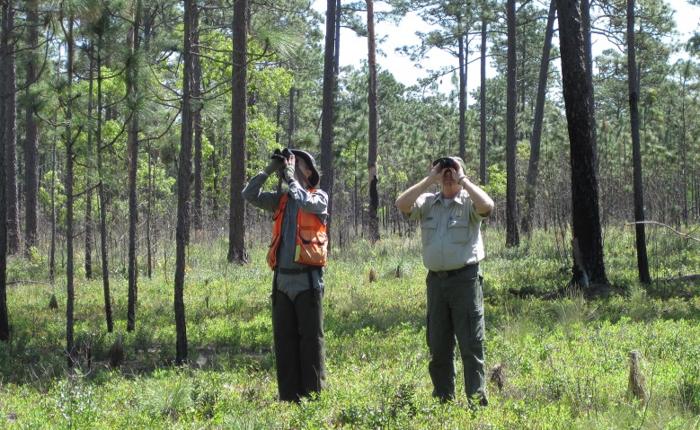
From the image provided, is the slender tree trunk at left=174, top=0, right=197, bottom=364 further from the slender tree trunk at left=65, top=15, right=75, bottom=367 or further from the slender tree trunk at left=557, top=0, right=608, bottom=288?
the slender tree trunk at left=557, top=0, right=608, bottom=288

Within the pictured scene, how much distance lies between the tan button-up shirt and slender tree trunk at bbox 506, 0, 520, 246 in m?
13.9

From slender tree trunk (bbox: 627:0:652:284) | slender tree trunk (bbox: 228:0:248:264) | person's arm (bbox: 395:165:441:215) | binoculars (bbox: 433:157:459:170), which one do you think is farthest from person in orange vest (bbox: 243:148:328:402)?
slender tree trunk (bbox: 228:0:248:264)

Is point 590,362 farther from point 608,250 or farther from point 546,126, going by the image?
point 546,126

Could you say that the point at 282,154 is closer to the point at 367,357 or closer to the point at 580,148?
the point at 367,357

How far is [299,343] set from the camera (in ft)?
18.5

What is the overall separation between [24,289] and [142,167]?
1308cm

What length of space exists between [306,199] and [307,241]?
1.04ft

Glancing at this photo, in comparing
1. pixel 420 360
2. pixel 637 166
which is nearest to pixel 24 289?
pixel 420 360

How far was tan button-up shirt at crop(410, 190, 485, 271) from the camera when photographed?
5.06 metres

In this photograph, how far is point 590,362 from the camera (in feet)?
21.3

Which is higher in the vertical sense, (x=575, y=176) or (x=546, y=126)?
(x=546, y=126)

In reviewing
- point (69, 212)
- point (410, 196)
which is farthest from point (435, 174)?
point (69, 212)

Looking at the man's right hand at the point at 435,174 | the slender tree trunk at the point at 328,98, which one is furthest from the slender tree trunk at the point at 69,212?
the slender tree trunk at the point at 328,98

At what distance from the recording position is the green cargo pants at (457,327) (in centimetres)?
502
